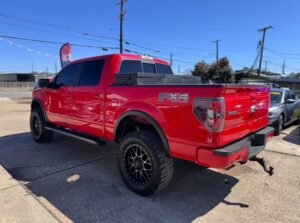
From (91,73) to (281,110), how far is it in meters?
6.65

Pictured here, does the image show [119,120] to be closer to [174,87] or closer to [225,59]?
[174,87]

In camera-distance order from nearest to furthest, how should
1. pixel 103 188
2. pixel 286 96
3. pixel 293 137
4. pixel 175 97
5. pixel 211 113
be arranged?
pixel 211 113 < pixel 175 97 < pixel 103 188 < pixel 293 137 < pixel 286 96

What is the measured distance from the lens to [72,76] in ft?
17.1

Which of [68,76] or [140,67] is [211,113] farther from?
[68,76]

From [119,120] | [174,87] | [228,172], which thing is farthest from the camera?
[228,172]

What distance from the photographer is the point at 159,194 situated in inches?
141

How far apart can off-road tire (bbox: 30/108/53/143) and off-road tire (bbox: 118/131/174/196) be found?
10.7ft

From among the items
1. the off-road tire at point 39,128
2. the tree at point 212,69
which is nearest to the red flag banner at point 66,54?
the off-road tire at point 39,128

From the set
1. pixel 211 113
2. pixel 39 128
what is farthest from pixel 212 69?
pixel 211 113

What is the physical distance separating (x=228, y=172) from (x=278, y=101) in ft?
18.6

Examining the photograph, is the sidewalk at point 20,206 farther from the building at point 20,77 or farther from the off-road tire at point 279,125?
the building at point 20,77

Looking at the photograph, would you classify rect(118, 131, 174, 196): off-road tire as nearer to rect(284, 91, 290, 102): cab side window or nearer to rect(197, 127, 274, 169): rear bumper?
rect(197, 127, 274, 169): rear bumper

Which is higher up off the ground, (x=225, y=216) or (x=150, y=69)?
(x=150, y=69)

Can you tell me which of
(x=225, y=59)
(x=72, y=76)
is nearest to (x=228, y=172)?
(x=72, y=76)
